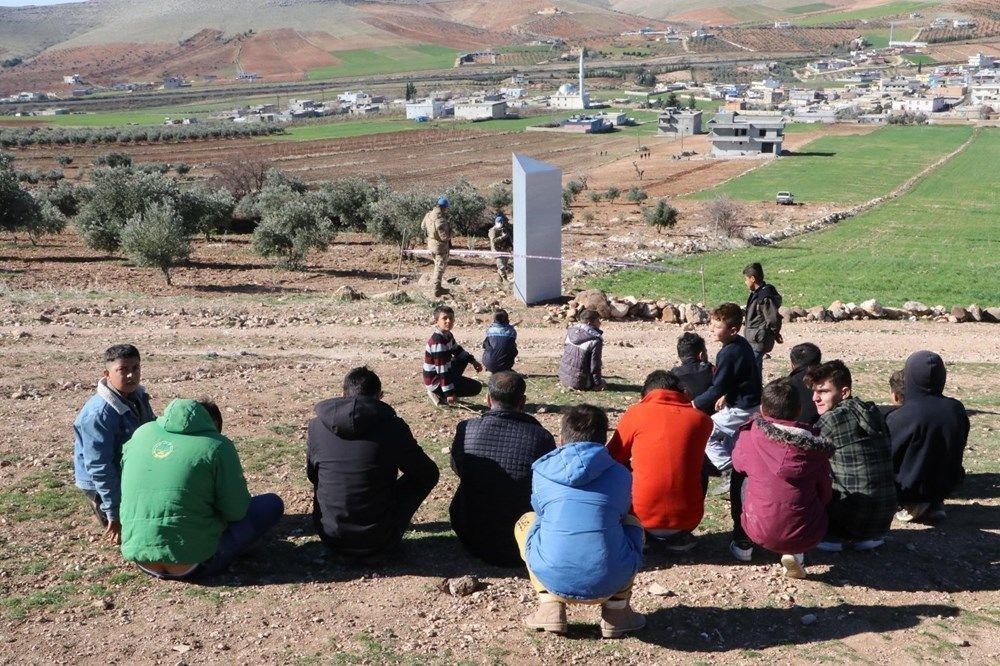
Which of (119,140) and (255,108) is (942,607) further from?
(255,108)

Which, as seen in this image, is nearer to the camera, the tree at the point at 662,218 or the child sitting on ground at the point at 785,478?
the child sitting on ground at the point at 785,478

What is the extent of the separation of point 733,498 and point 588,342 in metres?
5.27

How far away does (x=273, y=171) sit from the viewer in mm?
51219

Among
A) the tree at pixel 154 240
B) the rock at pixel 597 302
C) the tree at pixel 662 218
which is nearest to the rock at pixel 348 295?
the rock at pixel 597 302

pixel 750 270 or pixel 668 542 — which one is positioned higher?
pixel 750 270

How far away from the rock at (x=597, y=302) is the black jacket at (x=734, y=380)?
947 cm

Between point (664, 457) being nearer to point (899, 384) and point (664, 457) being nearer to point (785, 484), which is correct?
point (785, 484)

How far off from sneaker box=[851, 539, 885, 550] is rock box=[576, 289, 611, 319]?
36.3 ft

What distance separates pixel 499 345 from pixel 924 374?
473cm

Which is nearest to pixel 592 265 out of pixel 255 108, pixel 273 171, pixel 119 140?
pixel 273 171

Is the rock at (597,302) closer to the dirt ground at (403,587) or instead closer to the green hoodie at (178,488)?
the dirt ground at (403,587)

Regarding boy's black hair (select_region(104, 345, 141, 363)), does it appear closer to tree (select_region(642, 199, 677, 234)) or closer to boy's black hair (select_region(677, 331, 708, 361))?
boy's black hair (select_region(677, 331, 708, 361))

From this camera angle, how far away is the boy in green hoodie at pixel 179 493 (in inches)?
233

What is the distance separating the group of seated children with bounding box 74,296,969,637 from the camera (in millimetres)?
5387
